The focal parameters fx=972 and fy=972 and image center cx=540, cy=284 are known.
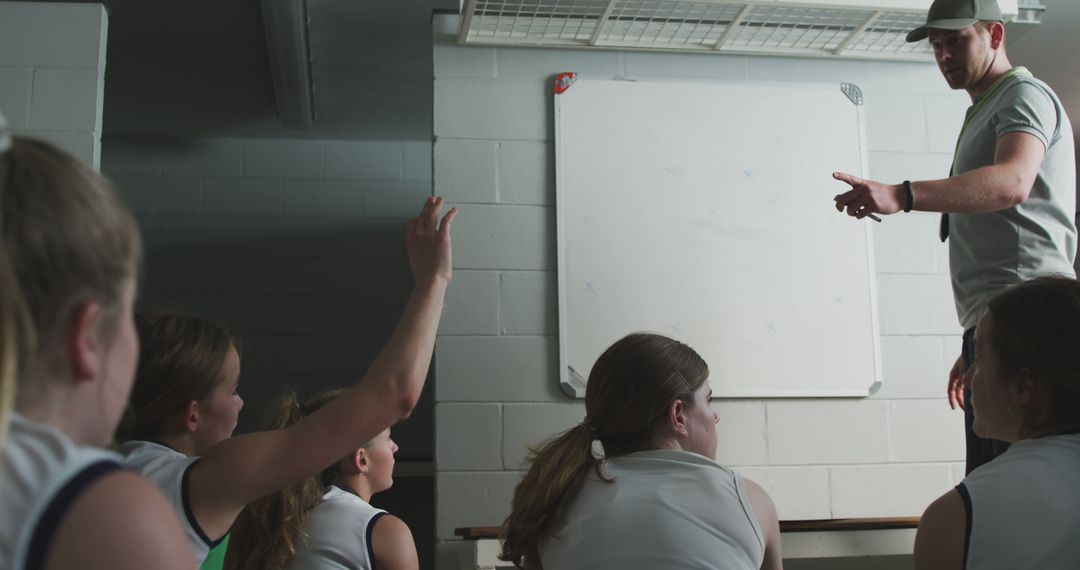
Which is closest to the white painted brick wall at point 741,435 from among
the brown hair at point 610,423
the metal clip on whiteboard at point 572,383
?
the metal clip on whiteboard at point 572,383

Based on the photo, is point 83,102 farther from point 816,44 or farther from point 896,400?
point 896,400

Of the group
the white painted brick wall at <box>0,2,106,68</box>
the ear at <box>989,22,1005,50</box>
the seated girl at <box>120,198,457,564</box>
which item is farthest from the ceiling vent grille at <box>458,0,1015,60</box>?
the seated girl at <box>120,198,457,564</box>

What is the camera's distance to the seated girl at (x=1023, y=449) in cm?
127

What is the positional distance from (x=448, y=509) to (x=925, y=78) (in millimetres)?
2290

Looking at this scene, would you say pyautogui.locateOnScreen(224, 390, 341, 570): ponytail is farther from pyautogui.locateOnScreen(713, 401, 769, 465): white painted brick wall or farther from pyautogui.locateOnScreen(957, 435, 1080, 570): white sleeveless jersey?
pyautogui.locateOnScreen(713, 401, 769, 465): white painted brick wall

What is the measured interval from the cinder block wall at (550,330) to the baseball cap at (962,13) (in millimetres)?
1175

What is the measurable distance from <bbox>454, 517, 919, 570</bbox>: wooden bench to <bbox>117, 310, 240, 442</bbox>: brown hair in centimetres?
141

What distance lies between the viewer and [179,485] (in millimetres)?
1085

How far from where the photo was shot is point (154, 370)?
138 centimetres

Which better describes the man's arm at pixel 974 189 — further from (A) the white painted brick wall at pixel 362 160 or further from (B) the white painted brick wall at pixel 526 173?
(A) the white painted brick wall at pixel 362 160

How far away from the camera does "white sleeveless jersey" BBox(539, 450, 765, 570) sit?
1404mm

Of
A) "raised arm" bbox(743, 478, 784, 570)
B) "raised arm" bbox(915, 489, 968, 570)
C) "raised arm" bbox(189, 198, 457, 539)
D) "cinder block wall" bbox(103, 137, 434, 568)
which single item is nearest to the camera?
"raised arm" bbox(189, 198, 457, 539)

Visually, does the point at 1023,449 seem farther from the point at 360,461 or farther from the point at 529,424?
the point at 529,424

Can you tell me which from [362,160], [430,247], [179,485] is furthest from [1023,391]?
[362,160]
